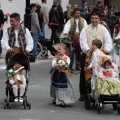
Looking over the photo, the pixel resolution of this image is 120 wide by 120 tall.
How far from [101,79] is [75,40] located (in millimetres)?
6268

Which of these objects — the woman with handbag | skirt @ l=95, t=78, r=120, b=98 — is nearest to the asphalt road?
skirt @ l=95, t=78, r=120, b=98

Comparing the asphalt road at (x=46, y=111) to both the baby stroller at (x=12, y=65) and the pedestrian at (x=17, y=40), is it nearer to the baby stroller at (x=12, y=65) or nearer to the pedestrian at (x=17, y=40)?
the baby stroller at (x=12, y=65)

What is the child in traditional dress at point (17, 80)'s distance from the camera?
12.0 metres

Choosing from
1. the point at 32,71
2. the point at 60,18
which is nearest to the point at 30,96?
the point at 32,71

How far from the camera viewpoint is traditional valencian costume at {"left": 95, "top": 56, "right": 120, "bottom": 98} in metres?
11.6

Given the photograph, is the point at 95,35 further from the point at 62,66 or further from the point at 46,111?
the point at 46,111

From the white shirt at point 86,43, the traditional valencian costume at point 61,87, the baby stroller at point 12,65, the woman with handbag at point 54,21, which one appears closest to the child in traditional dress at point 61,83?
the traditional valencian costume at point 61,87

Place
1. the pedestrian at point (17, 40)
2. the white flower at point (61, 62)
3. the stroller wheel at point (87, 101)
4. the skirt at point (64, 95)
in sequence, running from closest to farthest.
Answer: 1. the stroller wheel at point (87, 101)
2. the white flower at point (61, 62)
3. the skirt at point (64, 95)
4. the pedestrian at point (17, 40)

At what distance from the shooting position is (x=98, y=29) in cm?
1289

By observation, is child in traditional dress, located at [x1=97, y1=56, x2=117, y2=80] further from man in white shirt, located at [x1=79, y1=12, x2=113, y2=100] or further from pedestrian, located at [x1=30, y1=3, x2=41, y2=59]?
pedestrian, located at [x1=30, y1=3, x2=41, y2=59]

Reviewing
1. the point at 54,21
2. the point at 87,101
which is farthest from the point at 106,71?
the point at 54,21

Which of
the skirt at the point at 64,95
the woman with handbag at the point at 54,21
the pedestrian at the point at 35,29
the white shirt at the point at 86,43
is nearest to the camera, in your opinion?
the skirt at the point at 64,95

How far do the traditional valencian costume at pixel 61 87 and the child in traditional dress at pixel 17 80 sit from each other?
0.68 metres

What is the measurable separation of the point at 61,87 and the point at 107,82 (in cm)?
113
